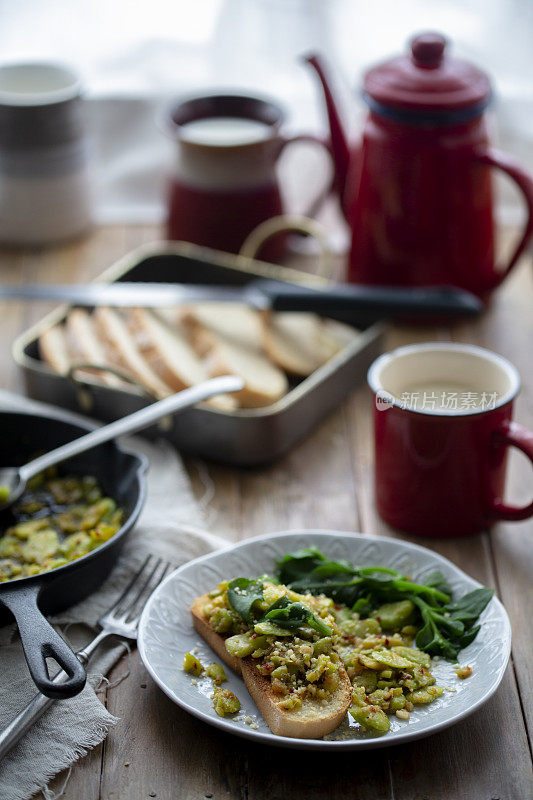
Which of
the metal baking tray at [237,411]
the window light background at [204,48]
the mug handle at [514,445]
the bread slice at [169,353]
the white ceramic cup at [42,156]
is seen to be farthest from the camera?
the window light background at [204,48]

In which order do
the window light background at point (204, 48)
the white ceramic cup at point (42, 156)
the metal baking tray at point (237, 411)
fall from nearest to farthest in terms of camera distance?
the metal baking tray at point (237, 411) < the white ceramic cup at point (42, 156) < the window light background at point (204, 48)

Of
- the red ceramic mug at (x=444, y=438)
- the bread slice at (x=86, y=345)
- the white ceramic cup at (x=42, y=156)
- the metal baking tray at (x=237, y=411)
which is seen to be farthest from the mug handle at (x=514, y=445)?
the white ceramic cup at (x=42, y=156)

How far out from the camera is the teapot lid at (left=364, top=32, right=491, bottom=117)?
4.95ft

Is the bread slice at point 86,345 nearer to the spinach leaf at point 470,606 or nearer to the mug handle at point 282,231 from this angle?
the mug handle at point 282,231

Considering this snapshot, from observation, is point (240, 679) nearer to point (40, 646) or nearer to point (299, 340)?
point (40, 646)

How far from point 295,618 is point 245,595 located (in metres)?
0.06

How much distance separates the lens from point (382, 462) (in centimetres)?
121

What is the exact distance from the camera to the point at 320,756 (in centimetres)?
90

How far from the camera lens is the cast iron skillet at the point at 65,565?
0.87 meters

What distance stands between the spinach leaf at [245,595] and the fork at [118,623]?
13cm

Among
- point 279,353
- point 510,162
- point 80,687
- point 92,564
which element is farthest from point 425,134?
point 80,687

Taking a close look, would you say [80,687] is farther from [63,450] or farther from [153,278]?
[153,278]

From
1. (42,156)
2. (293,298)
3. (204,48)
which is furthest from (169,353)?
(204,48)

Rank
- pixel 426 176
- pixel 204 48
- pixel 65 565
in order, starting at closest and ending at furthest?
pixel 65 565 → pixel 426 176 → pixel 204 48
